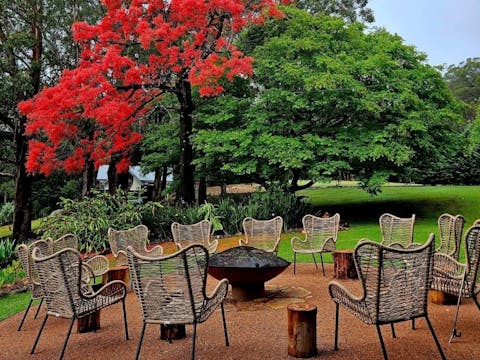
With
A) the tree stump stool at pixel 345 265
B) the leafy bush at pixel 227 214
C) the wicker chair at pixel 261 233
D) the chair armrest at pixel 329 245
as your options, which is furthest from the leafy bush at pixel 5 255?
the tree stump stool at pixel 345 265

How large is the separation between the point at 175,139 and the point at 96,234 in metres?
5.30

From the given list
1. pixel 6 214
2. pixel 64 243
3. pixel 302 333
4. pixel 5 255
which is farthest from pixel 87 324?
pixel 6 214

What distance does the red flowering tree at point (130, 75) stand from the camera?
10.9 metres

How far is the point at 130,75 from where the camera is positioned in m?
11.7

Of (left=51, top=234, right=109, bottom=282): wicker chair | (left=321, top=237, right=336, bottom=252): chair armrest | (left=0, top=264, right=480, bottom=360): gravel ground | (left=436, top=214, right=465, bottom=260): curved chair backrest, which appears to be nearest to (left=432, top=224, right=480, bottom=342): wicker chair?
(left=0, top=264, right=480, bottom=360): gravel ground

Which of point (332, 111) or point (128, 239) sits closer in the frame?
point (128, 239)

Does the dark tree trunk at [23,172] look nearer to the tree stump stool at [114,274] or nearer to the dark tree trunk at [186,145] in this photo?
the dark tree trunk at [186,145]

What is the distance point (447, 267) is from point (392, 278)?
1.95m

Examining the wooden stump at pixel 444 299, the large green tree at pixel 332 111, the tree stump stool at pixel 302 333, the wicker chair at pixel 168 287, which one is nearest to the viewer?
the wicker chair at pixel 168 287

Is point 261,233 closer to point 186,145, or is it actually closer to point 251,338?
point 251,338

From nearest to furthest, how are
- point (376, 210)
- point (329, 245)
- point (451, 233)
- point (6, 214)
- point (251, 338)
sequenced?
point (251, 338) → point (451, 233) → point (329, 245) → point (376, 210) → point (6, 214)

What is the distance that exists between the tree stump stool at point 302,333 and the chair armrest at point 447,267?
1.58 metres

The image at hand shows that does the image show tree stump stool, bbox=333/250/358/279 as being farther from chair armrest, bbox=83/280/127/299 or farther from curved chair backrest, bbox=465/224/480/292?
chair armrest, bbox=83/280/127/299

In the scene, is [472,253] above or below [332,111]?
below
